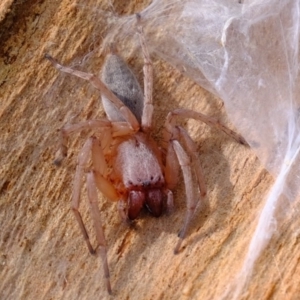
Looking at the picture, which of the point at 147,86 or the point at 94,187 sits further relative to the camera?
the point at 147,86

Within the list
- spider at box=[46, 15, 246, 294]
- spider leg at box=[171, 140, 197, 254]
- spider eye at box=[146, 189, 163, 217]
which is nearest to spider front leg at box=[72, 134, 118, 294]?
spider at box=[46, 15, 246, 294]

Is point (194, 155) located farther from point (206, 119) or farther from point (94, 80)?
point (94, 80)

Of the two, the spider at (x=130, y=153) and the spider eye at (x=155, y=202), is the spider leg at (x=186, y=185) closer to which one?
the spider at (x=130, y=153)

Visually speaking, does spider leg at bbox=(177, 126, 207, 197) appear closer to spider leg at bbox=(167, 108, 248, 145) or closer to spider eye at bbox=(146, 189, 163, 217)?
spider leg at bbox=(167, 108, 248, 145)

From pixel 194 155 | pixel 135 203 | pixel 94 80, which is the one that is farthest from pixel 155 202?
pixel 94 80

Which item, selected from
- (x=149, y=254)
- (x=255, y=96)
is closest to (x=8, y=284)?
(x=149, y=254)

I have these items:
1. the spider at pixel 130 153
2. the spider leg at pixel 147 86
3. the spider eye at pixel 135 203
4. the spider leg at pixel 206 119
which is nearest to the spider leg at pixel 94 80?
the spider at pixel 130 153

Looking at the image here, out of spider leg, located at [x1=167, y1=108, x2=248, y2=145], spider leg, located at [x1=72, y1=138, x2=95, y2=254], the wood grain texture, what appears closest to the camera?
the wood grain texture
